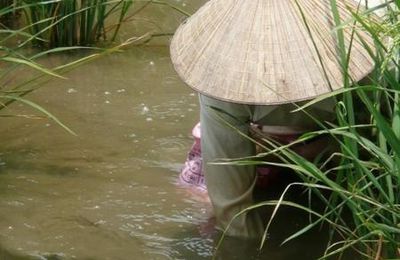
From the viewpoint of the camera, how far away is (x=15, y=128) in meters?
3.10

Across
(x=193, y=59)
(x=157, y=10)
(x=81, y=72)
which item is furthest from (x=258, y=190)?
(x=157, y=10)

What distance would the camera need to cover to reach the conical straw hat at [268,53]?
1.90m

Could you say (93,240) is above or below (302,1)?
below

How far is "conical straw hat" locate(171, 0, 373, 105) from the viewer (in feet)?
6.25

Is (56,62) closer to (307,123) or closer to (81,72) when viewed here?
(81,72)

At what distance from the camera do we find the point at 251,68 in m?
1.95

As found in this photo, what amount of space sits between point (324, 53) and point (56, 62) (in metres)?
1.98

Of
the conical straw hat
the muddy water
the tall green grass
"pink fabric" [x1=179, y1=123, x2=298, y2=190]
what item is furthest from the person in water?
the tall green grass

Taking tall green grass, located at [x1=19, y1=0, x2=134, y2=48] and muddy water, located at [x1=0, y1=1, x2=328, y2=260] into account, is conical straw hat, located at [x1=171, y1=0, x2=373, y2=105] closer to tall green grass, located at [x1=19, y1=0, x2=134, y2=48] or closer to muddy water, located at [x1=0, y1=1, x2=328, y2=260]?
muddy water, located at [x1=0, y1=1, x2=328, y2=260]

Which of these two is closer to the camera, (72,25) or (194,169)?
(194,169)

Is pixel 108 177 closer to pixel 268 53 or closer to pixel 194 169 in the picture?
pixel 194 169

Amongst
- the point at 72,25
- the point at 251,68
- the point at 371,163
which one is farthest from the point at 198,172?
the point at 72,25

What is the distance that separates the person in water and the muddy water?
255 mm

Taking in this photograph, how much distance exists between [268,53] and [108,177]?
38.4 inches
